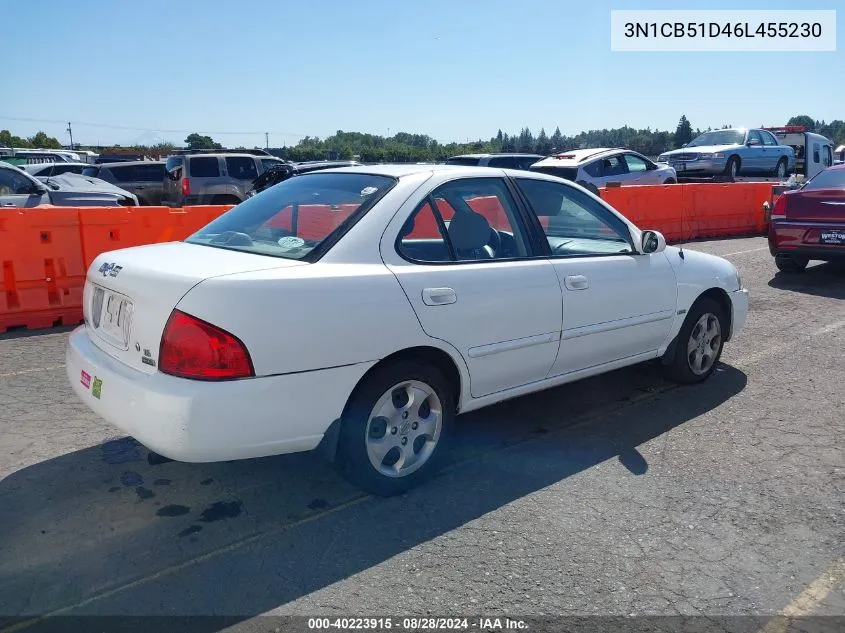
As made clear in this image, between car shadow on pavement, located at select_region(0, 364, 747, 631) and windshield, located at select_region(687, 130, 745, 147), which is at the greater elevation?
windshield, located at select_region(687, 130, 745, 147)

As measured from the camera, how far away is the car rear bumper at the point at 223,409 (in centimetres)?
299

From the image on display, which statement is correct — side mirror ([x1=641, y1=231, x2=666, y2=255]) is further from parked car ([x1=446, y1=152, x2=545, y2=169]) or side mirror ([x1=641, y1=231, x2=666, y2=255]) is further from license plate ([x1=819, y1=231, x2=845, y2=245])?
parked car ([x1=446, y1=152, x2=545, y2=169])

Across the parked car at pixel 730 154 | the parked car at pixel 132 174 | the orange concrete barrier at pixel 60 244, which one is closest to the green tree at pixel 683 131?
the parked car at pixel 730 154

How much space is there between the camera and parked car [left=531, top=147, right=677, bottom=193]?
578 inches

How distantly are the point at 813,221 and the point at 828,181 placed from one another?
2.36ft

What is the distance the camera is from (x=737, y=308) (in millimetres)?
5562

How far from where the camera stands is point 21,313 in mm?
6934

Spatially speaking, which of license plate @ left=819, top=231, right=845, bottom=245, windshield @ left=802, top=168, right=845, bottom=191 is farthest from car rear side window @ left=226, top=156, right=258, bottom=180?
license plate @ left=819, top=231, right=845, bottom=245

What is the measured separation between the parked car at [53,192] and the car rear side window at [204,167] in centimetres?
273

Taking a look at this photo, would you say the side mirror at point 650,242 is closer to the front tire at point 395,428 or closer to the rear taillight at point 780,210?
the front tire at point 395,428

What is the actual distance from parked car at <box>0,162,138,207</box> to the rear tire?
10804 mm

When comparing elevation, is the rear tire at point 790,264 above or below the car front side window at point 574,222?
below

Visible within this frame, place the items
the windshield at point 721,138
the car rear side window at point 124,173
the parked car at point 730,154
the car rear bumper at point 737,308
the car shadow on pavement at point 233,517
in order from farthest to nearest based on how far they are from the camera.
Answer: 1. the car rear side window at point 124,173
2. the windshield at point 721,138
3. the parked car at point 730,154
4. the car rear bumper at point 737,308
5. the car shadow on pavement at point 233,517

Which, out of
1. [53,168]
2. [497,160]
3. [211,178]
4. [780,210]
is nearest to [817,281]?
[780,210]
